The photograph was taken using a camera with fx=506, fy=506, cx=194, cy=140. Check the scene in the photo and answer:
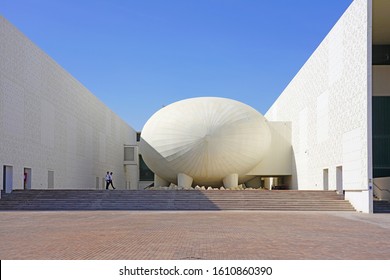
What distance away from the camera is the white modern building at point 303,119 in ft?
71.2

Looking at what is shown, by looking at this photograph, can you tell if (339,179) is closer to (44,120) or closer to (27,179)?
(27,179)

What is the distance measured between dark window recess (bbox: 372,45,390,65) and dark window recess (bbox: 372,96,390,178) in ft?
6.67

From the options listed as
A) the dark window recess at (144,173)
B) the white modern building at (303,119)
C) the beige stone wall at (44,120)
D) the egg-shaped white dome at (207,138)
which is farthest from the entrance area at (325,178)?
the dark window recess at (144,173)

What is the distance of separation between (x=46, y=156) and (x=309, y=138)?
15.8 m

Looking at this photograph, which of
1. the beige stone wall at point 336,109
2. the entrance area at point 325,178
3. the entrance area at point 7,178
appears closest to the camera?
the beige stone wall at point 336,109

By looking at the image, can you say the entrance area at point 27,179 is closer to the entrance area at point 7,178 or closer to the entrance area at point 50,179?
the entrance area at point 7,178

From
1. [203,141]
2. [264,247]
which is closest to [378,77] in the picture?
[203,141]

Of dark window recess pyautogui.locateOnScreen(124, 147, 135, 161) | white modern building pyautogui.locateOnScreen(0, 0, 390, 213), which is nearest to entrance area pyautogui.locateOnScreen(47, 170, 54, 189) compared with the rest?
white modern building pyautogui.locateOnScreen(0, 0, 390, 213)

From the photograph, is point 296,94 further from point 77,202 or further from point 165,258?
point 165,258

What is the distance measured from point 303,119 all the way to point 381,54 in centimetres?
630

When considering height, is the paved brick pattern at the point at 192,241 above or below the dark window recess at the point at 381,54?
below

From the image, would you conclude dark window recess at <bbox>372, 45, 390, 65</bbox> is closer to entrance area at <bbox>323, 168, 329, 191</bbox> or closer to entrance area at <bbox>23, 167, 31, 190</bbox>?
entrance area at <bbox>323, 168, 329, 191</bbox>

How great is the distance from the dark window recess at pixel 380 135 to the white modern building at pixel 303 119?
0.19ft

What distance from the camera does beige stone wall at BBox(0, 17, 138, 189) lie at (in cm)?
2531
